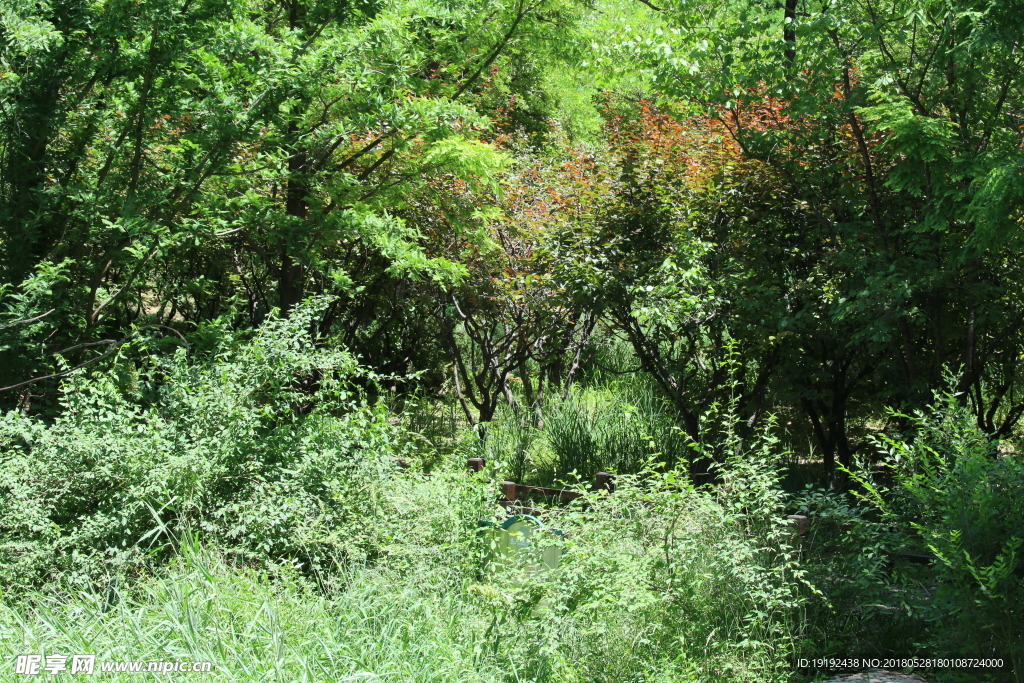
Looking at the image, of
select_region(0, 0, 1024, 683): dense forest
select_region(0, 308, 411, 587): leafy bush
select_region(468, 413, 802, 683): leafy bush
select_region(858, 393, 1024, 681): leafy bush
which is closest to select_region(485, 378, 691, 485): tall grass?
select_region(0, 0, 1024, 683): dense forest

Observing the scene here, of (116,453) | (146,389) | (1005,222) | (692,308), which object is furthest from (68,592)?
(1005,222)

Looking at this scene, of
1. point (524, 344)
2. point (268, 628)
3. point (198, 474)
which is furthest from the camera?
point (524, 344)

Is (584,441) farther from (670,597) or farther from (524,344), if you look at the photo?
(670,597)

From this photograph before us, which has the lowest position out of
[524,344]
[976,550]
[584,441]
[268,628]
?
[584,441]

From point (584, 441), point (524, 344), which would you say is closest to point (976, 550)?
point (584, 441)

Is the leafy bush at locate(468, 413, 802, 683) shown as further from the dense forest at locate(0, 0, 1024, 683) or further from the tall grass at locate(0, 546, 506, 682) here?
the tall grass at locate(0, 546, 506, 682)

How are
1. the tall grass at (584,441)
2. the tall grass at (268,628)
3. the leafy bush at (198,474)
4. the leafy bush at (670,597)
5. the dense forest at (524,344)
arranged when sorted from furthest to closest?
the tall grass at (584,441) → the leafy bush at (198,474) → the dense forest at (524,344) → the leafy bush at (670,597) → the tall grass at (268,628)

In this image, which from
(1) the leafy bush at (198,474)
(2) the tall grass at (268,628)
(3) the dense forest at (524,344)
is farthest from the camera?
(1) the leafy bush at (198,474)

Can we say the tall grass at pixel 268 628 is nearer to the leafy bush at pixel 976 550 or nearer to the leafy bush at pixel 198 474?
the leafy bush at pixel 198 474

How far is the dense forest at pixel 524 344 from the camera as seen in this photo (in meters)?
3.65

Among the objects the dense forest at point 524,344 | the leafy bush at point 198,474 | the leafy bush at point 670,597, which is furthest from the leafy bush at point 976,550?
the leafy bush at point 198,474

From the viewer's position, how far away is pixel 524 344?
8453 mm

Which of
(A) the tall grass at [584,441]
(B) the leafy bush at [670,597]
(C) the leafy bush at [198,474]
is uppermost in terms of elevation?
(C) the leafy bush at [198,474]

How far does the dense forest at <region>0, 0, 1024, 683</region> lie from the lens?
12.0ft
